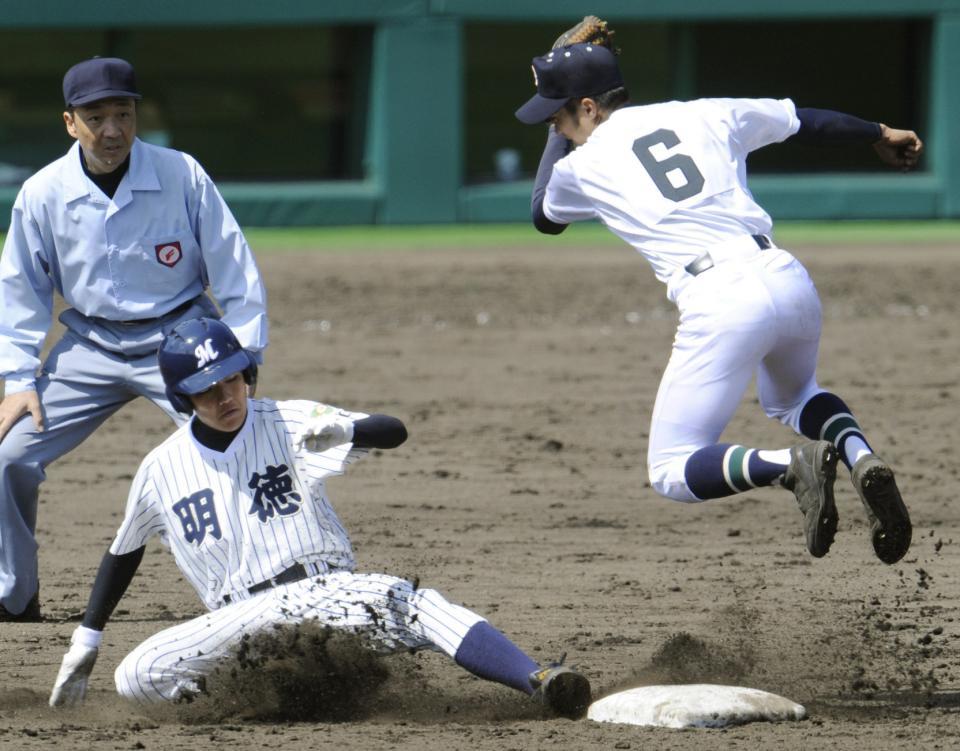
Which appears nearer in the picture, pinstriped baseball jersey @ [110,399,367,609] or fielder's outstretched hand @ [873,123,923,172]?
pinstriped baseball jersey @ [110,399,367,609]

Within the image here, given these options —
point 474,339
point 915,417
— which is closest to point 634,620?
point 915,417

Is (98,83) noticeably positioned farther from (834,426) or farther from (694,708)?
(694,708)

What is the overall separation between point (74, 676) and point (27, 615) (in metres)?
1.20

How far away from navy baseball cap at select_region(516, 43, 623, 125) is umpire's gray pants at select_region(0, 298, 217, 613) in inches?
50.7

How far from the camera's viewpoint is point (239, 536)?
14.2ft

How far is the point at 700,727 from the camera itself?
4.22m

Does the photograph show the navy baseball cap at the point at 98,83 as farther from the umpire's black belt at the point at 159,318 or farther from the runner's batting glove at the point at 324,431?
the runner's batting glove at the point at 324,431

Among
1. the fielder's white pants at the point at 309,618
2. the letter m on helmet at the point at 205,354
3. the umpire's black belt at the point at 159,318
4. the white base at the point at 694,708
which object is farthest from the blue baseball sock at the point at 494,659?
the umpire's black belt at the point at 159,318

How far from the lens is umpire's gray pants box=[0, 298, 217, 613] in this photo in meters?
5.30

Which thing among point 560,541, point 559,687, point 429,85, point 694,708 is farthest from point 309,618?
point 429,85

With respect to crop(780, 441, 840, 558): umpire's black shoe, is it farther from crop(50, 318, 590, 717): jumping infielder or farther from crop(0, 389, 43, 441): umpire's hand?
crop(0, 389, 43, 441): umpire's hand

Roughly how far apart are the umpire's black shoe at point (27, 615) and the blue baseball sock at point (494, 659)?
195 centimetres

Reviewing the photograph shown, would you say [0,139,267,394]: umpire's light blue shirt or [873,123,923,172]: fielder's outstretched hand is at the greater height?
[873,123,923,172]: fielder's outstretched hand

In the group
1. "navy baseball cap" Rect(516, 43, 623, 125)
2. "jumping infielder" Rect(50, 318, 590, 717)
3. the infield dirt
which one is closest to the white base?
the infield dirt
